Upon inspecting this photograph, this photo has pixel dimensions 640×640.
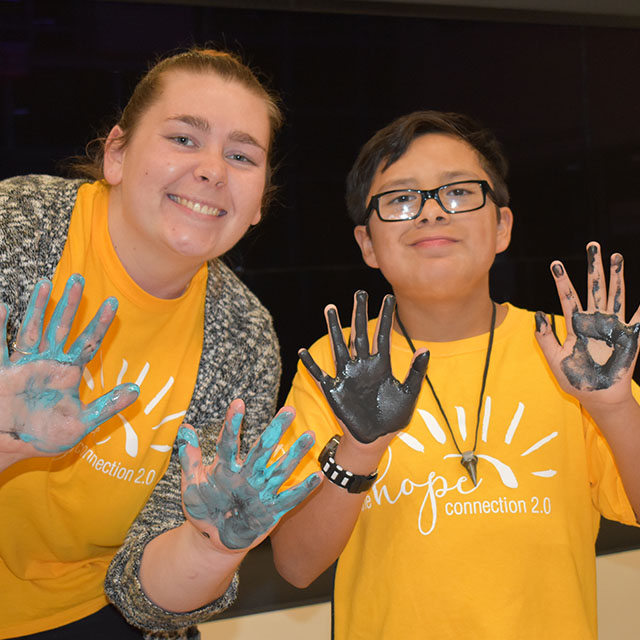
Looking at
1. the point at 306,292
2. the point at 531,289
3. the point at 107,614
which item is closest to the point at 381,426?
the point at 107,614

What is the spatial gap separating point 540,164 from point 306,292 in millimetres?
1283

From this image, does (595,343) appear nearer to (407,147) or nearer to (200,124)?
(407,147)

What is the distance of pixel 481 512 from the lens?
137cm

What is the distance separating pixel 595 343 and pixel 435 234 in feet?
1.23

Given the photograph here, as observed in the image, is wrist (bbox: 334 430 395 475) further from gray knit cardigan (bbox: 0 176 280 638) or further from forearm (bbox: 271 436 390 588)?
gray knit cardigan (bbox: 0 176 280 638)

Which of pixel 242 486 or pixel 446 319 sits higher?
pixel 446 319

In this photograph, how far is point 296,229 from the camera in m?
3.08

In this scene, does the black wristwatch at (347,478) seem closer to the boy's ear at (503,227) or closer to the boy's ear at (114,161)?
the boy's ear at (503,227)

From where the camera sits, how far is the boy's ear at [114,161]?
4.95 feet

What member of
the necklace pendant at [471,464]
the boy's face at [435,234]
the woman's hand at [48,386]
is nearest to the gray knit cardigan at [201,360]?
the woman's hand at [48,386]

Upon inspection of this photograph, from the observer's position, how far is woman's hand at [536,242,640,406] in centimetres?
125

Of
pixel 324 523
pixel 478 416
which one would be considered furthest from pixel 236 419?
pixel 478 416

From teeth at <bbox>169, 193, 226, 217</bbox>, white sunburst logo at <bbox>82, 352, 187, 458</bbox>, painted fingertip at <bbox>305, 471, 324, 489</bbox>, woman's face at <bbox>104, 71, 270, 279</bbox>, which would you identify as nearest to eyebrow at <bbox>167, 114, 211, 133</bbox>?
woman's face at <bbox>104, 71, 270, 279</bbox>

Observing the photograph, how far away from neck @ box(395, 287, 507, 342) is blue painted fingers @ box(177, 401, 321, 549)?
499 millimetres
